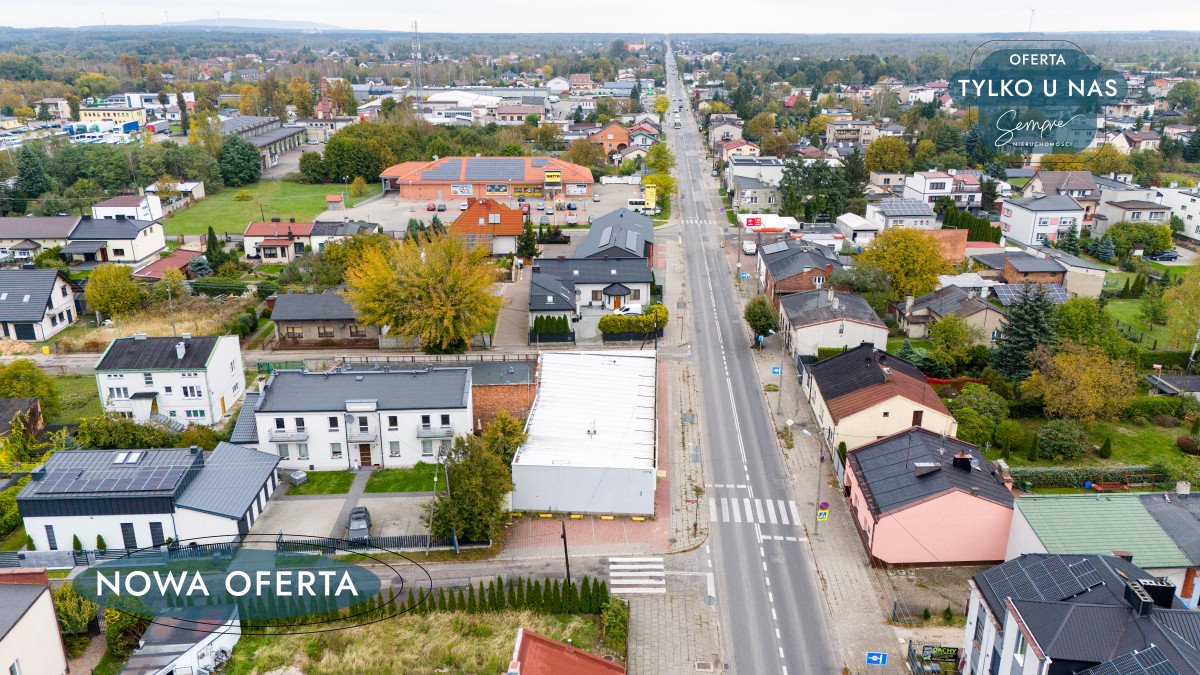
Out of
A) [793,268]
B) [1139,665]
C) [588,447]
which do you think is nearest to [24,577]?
[588,447]

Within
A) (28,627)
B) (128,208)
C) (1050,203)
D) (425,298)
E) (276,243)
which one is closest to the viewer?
(28,627)

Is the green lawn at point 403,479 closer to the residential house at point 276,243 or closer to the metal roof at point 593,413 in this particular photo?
the metal roof at point 593,413

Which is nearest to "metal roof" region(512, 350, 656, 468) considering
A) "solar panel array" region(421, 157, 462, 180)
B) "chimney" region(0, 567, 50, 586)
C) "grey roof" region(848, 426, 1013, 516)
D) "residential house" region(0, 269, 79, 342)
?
"grey roof" region(848, 426, 1013, 516)

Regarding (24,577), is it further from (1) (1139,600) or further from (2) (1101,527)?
(2) (1101,527)

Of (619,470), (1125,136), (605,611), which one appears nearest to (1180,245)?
(1125,136)

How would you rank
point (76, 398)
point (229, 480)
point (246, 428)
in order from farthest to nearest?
point (76, 398) < point (246, 428) < point (229, 480)
